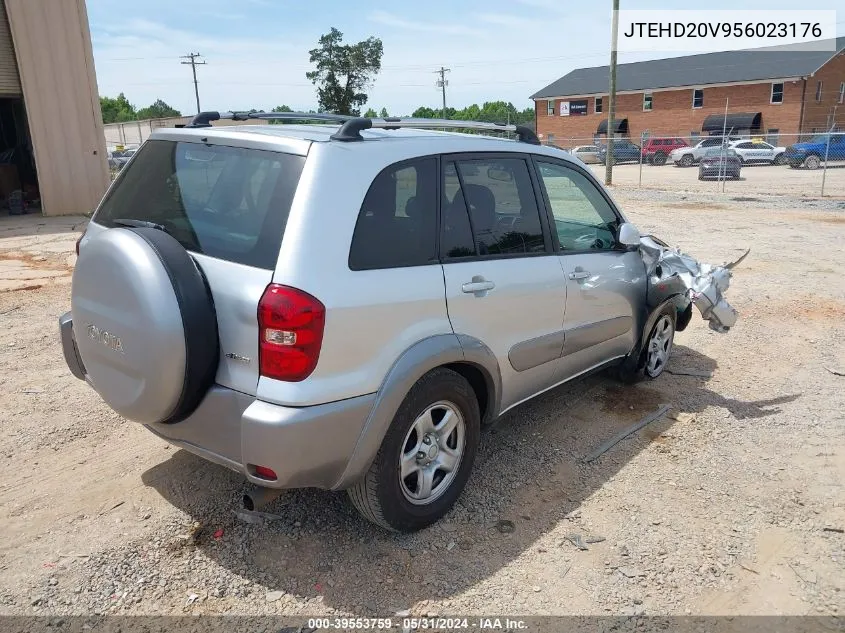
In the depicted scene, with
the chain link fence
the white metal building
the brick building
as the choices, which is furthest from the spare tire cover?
the brick building

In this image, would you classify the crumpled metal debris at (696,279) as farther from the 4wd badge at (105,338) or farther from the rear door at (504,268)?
the 4wd badge at (105,338)

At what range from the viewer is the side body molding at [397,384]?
2.75m

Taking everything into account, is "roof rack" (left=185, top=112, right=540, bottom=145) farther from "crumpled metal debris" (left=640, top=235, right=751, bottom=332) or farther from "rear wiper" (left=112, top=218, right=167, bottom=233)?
"crumpled metal debris" (left=640, top=235, right=751, bottom=332)

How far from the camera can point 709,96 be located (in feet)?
163

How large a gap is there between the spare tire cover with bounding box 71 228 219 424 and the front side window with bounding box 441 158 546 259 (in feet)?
3.89

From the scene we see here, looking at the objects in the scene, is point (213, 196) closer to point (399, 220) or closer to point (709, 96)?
point (399, 220)

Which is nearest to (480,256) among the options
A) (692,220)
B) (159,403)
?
(159,403)

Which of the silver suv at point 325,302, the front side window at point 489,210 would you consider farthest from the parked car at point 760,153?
the silver suv at point 325,302

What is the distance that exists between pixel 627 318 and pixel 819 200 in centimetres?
1751

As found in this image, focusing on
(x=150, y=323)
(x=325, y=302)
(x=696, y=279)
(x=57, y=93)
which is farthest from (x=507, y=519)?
(x=57, y=93)

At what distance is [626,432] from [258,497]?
103 inches

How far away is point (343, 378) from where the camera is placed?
2645 millimetres

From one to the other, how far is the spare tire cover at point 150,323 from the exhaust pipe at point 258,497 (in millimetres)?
443

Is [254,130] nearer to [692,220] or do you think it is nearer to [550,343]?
[550,343]
